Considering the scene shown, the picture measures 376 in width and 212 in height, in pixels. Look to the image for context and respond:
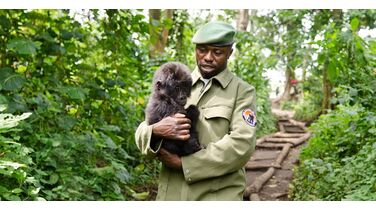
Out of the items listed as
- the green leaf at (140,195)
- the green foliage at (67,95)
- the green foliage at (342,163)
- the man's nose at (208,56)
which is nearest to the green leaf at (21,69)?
the green foliage at (67,95)

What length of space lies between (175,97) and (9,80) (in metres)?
1.97

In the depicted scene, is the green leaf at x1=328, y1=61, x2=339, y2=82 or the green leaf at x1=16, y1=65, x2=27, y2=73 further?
the green leaf at x1=16, y1=65, x2=27, y2=73

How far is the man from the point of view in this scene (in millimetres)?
1750

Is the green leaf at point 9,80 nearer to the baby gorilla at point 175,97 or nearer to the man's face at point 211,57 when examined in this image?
the baby gorilla at point 175,97

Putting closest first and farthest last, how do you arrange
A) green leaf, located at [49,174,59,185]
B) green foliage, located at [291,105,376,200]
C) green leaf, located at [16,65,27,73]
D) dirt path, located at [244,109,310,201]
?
1. green leaf, located at [49,174,59,185]
2. green leaf, located at [16,65,27,73]
3. green foliage, located at [291,105,376,200]
4. dirt path, located at [244,109,310,201]

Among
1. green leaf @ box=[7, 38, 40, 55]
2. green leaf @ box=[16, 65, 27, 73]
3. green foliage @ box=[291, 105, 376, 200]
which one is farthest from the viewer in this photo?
green foliage @ box=[291, 105, 376, 200]

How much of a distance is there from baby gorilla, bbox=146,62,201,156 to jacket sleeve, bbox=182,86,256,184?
6 centimetres

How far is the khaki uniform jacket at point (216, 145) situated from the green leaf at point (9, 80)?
70.5 inches

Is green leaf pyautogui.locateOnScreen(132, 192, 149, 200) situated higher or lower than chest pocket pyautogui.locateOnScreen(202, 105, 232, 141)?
lower

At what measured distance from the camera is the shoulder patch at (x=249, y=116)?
1.76 metres

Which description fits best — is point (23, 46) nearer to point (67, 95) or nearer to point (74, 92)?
point (74, 92)

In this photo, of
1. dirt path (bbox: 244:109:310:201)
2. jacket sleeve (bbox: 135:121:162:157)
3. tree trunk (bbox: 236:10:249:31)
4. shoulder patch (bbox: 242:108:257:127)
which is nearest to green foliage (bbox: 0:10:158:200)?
jacket sleeve (bbox: 135:121:162:157)

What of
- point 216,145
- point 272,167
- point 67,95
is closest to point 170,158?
point 216,145

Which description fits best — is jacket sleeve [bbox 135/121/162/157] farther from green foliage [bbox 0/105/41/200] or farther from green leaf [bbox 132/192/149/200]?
green leaf [bbox 132/192/149/200]
